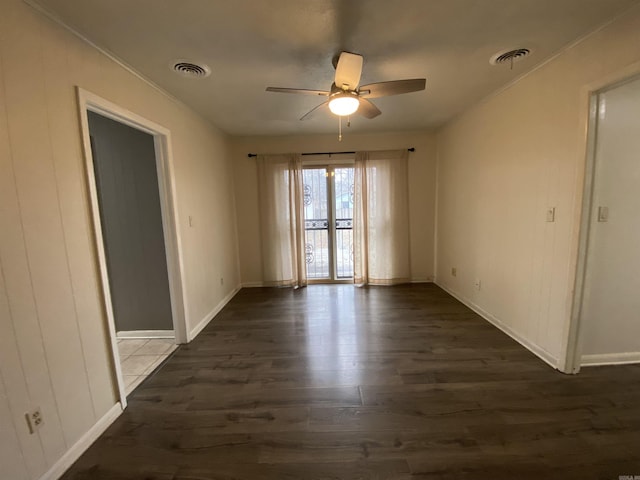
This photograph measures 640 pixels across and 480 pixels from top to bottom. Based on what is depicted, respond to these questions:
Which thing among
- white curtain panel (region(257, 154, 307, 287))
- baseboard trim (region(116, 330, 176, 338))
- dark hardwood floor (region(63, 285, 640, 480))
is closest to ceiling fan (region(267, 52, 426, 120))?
dark hardwood floor (region(63, 285, 640, 480))

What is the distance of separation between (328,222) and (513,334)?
2818mm

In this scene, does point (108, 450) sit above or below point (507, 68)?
below

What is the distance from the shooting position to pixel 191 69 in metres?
2.07

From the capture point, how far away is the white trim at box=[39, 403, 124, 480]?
135 cm

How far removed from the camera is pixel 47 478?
1.32m

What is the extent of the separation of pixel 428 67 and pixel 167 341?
11.5 feet

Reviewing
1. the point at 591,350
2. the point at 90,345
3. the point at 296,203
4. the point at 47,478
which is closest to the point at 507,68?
the point at 591,350

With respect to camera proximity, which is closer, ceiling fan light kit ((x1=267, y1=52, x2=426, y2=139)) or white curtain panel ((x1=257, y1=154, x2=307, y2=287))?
ceiling fan light kit ((x1=267, y1=52, x2=426, y2=139))

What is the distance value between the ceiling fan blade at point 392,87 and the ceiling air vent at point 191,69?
1222 millimetres

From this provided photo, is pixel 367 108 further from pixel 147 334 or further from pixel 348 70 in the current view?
pixel 147 334

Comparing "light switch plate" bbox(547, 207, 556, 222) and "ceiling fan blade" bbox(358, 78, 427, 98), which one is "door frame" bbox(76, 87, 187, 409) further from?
"light switch plate" bbox(547, 207, 556, 222)

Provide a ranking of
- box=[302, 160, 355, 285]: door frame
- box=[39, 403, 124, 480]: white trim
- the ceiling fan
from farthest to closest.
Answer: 1. box=[302, 160, 355, 285]: door frame
2. the ceiling fan
3. box=[39, 403, 124, 480]: white trim

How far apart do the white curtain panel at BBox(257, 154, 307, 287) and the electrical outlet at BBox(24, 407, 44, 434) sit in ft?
10.4

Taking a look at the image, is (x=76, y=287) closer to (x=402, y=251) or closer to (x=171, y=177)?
(x=171, y=177)
